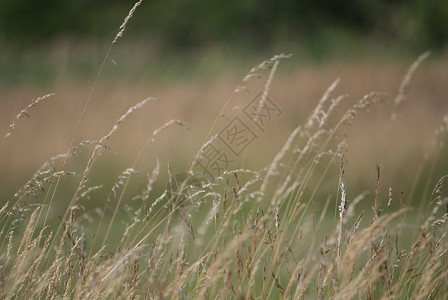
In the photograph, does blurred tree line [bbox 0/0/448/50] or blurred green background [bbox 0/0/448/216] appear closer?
blurred green background [bbox 0/0/448/216]

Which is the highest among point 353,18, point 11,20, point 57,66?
point 11,20

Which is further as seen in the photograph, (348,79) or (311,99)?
(348,79)

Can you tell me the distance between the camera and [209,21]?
20.0 meters

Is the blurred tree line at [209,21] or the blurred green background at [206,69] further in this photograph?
the blurred tree line at [209,21]

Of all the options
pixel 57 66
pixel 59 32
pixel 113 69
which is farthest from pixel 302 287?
pixel 59 32

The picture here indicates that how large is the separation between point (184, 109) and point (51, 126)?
174 cm

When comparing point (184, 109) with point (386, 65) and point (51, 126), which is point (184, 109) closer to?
point (51, 126)

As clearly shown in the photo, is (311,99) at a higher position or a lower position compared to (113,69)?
lower

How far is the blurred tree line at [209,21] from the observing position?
58.3 feet

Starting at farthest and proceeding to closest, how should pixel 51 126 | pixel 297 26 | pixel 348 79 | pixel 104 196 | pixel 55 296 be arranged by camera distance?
pixel 297 26, pixel 348 79, pixel 51 126, pixel 104 196, pixel 55 296

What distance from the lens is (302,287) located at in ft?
5.32

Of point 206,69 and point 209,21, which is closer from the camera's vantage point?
point 206,69

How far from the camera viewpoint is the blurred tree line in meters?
17.8

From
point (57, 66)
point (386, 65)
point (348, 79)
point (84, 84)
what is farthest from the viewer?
point (57, 66)
